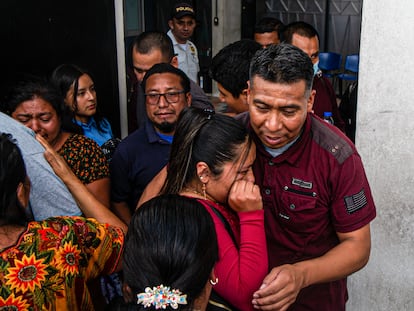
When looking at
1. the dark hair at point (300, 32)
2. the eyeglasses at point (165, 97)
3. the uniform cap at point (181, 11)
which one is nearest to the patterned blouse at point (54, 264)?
Result: the eyeglasses at point (165, 97)

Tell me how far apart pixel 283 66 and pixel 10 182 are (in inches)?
43.6

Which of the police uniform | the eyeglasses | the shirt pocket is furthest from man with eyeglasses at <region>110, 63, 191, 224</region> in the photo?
the police uniform

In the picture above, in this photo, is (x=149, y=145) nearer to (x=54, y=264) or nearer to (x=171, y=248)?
(x=54, y=264)

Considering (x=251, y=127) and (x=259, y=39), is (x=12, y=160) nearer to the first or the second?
(x=251, y=127)

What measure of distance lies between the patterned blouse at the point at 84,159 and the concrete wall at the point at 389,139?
1624mm

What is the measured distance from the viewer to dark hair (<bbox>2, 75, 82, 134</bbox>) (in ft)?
9.30

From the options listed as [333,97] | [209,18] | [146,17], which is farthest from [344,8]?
[333,97]

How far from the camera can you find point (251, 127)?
2.38 meters

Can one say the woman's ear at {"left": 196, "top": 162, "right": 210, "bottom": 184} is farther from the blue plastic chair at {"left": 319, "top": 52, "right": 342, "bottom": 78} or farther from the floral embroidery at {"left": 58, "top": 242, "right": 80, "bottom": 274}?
the blue plastic chair at {"left": 319, "top": 52, "right": 342, "bottom": 78}

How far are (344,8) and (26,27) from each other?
7.10 meters

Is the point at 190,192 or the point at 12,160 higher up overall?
the point at 12,160

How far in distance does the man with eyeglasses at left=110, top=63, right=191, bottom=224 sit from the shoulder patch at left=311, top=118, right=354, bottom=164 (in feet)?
3.44

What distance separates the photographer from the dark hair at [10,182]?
5.87 feet

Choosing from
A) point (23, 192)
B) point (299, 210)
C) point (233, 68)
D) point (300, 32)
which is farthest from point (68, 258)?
point (300, 32)
